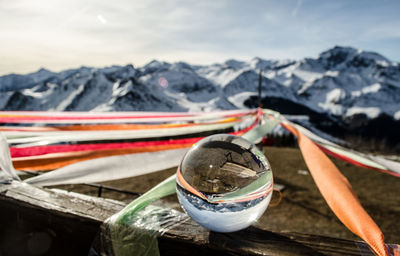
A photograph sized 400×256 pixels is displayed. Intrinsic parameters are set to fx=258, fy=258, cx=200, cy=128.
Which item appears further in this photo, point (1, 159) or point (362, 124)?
point (362, 124)

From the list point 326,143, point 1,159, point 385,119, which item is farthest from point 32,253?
point 385,119

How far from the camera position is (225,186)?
1.01 metres

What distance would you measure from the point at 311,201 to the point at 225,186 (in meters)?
6.95

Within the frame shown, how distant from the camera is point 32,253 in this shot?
4.74 ft

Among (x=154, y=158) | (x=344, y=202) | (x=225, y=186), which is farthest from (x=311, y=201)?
(x=225, y=186)

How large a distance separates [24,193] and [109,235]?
65cm

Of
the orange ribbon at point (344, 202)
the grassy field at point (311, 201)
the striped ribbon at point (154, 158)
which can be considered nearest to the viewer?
the orange ribbon at point (344, 202)

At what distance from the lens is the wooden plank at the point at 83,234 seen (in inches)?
39.3

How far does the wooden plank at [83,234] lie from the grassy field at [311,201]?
104 inches

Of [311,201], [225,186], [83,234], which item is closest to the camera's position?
[225,186]

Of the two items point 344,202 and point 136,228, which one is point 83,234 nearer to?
point 136,228

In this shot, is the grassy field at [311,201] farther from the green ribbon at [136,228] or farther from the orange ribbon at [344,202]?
the green ribbon at [136,228]

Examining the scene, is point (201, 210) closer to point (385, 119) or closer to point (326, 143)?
point (326, 143)

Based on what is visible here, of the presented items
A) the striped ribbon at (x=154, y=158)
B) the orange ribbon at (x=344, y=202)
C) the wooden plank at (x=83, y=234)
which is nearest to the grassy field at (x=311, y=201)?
the striped ribbon at (x=154, y=158)
